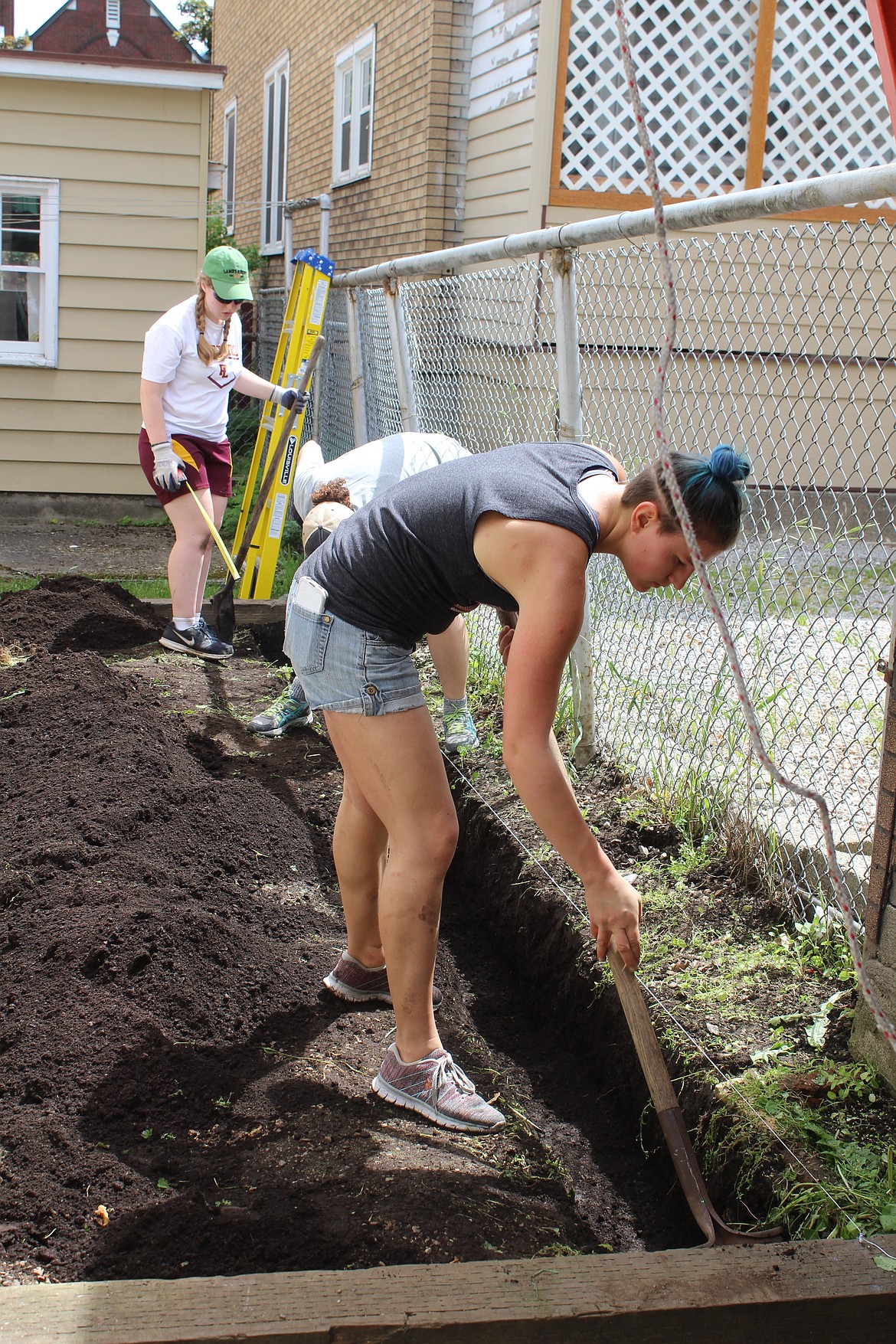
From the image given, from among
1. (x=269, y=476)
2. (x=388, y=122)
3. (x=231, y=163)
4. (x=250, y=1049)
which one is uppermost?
(x=231, y=163)

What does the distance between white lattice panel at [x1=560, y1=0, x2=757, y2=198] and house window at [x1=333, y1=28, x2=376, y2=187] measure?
11.0ft

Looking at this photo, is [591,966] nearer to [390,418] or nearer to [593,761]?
[593,761]

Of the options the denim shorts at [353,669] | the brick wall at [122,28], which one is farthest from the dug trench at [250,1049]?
the brick wall at [122,28]

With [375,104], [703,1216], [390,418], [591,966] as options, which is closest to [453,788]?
[591,966]

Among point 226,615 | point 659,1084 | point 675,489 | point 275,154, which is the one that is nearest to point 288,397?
point 226,615

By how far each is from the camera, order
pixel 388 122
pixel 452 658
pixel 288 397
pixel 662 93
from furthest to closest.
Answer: pixel 388 122 < pixel 662 93 < pixel 288 397 < pixel 452 658

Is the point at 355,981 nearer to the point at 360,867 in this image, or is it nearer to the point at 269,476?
the point at 360,867

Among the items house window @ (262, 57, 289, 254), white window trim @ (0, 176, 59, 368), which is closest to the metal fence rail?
white window trim @ (0, 176, 59, 368)

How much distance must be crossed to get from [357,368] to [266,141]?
10.9 m

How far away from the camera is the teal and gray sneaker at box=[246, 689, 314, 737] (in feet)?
16.7

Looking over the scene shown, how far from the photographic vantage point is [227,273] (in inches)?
215

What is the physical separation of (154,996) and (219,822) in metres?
1.13

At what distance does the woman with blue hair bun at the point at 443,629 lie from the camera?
1.97 meters

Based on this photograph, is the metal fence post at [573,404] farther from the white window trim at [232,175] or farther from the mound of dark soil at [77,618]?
the white window trim at [232,175]
